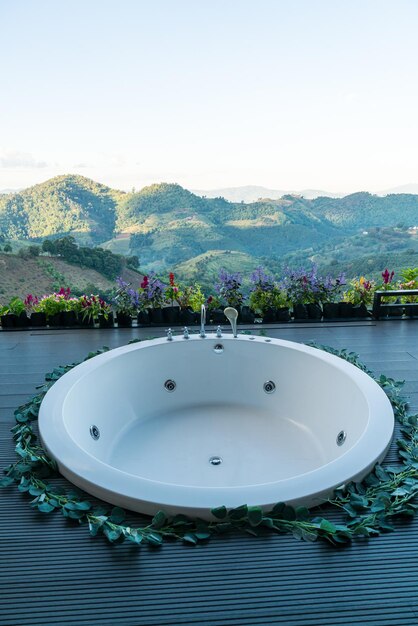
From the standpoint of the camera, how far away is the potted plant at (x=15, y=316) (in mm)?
3717

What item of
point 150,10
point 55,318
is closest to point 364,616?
point 55,318

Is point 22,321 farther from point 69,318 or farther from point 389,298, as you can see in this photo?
point 389,298

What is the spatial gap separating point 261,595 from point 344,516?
41 cm

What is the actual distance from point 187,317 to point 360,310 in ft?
4.77

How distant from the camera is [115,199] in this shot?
863cm

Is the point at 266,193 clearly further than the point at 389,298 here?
Yes

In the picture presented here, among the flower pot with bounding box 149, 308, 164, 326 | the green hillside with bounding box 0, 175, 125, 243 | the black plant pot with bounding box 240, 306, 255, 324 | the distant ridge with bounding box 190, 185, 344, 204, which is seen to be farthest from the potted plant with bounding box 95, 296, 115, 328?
the distant ridge with bounding box 190, 185, 344, 204

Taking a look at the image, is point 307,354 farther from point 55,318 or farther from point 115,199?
point 115,199

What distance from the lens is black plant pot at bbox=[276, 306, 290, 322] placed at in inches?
148

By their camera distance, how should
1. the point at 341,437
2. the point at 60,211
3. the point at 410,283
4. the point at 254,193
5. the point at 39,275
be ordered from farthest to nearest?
1. the point at 254,193
2. the point at 60,211
3. the point at 39,275
4. the point at 410,283
5. the point at 341,437

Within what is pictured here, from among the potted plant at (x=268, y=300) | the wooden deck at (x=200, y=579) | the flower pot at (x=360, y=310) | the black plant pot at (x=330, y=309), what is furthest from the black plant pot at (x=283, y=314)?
the wooden deck at (x=200, y=579)

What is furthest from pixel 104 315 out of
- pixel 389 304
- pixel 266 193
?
pixel 266 193

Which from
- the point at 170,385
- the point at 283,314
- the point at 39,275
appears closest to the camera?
the point at 170,385

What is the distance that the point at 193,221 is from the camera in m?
8.44
